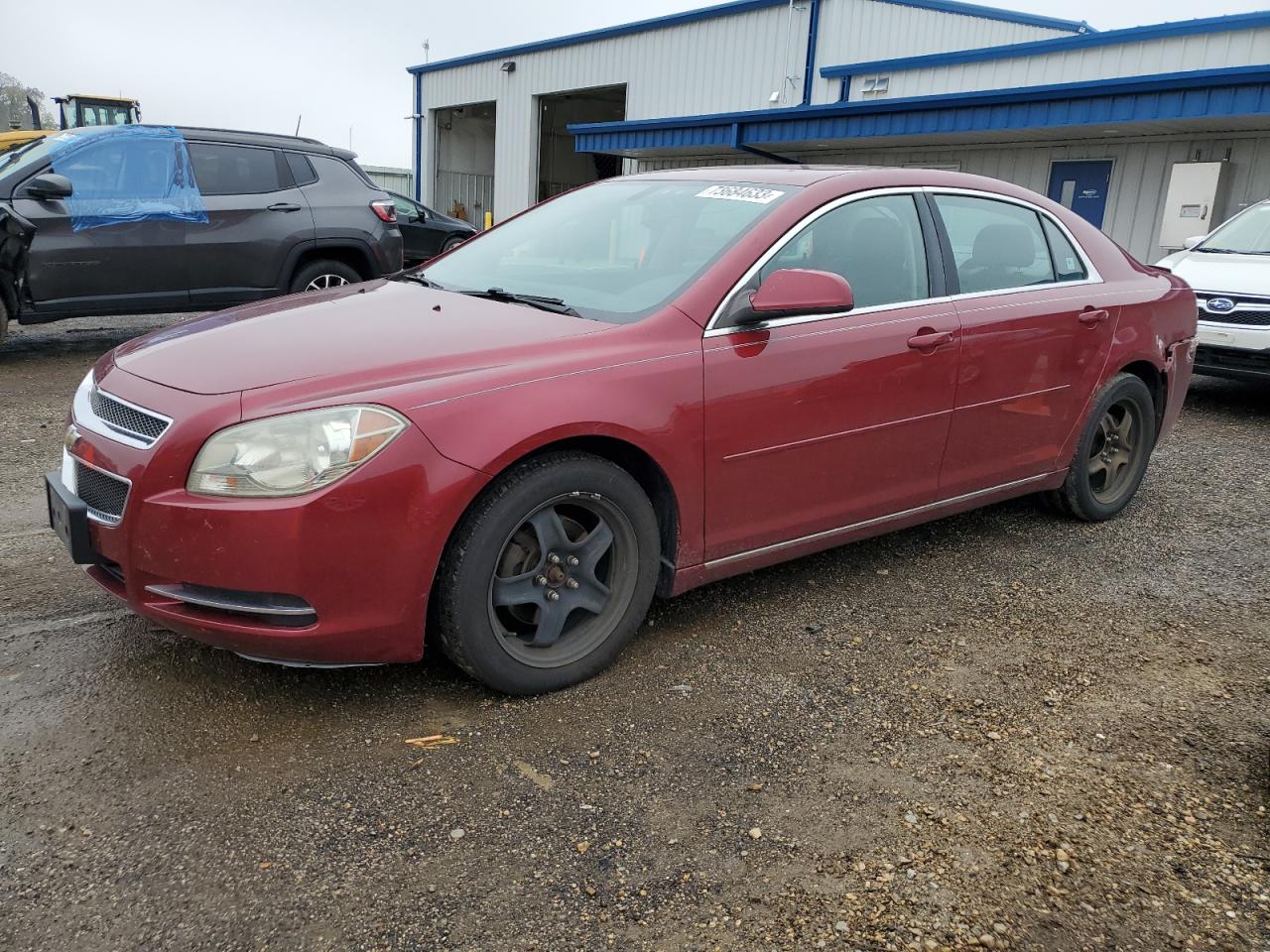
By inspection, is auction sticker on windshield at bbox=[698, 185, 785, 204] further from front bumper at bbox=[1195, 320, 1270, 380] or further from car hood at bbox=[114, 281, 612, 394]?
front bumper at bbox=[1195, 320, 1270, 380]

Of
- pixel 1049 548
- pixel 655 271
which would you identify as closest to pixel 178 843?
pixel 655 271

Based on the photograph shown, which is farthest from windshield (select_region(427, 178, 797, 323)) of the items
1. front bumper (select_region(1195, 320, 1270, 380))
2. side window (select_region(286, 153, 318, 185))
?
front bumper (select_region(1195, 320, 1270, 380))

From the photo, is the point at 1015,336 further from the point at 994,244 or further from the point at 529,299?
the point at 529,299

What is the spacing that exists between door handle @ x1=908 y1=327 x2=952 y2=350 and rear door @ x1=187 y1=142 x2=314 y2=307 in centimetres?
643

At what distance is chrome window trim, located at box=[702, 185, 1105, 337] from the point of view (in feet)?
10.8

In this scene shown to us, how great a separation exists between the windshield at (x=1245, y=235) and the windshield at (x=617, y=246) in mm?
6533

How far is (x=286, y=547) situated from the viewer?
2.57 metres

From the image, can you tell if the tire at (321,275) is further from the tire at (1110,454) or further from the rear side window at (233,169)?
the tire at (1110,454)

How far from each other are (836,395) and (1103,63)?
12.0 meters

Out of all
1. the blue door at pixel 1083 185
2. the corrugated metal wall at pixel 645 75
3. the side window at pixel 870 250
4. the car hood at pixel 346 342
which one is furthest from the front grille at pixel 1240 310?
the corrugated metal wall at pixel 645 75

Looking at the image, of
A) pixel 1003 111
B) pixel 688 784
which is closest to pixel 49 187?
pixel 688 784

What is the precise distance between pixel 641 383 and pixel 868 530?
4.23 feet

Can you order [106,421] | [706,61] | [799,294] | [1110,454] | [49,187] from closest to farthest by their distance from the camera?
1. [106,421]
2. [799,294]
3. [1110,454]
4. [49,187]
5. [706,61]

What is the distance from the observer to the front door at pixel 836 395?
3.30 meters
